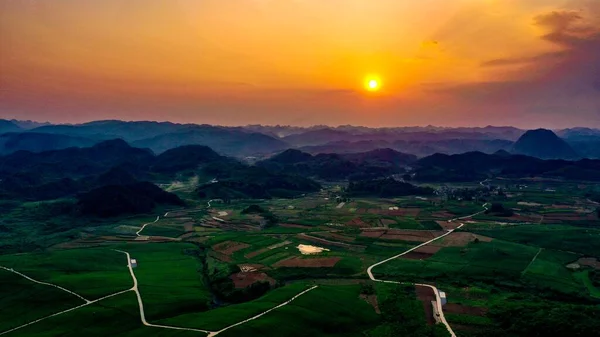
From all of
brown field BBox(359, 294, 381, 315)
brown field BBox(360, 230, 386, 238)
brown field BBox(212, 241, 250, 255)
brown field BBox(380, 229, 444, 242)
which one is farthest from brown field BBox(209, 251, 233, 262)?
brown field BBox(380, 229, 444, 242)

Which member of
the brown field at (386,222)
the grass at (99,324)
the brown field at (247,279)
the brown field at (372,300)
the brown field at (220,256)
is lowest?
the brown field at (220,256)

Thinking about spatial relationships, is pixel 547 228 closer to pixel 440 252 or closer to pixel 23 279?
pixel 440 252

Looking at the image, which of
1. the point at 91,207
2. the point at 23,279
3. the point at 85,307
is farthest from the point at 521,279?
the point at 91,207

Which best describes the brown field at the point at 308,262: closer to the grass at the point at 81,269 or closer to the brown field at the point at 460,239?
the grass at the point at 81,269

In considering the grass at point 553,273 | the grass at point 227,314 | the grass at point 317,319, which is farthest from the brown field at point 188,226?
the grass at point 553,273

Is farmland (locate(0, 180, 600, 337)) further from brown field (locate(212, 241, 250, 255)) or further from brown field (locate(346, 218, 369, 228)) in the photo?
brown field (locate(346, 218, 369, 228))

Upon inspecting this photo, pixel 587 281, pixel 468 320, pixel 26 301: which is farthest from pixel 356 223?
pixel 26 301
